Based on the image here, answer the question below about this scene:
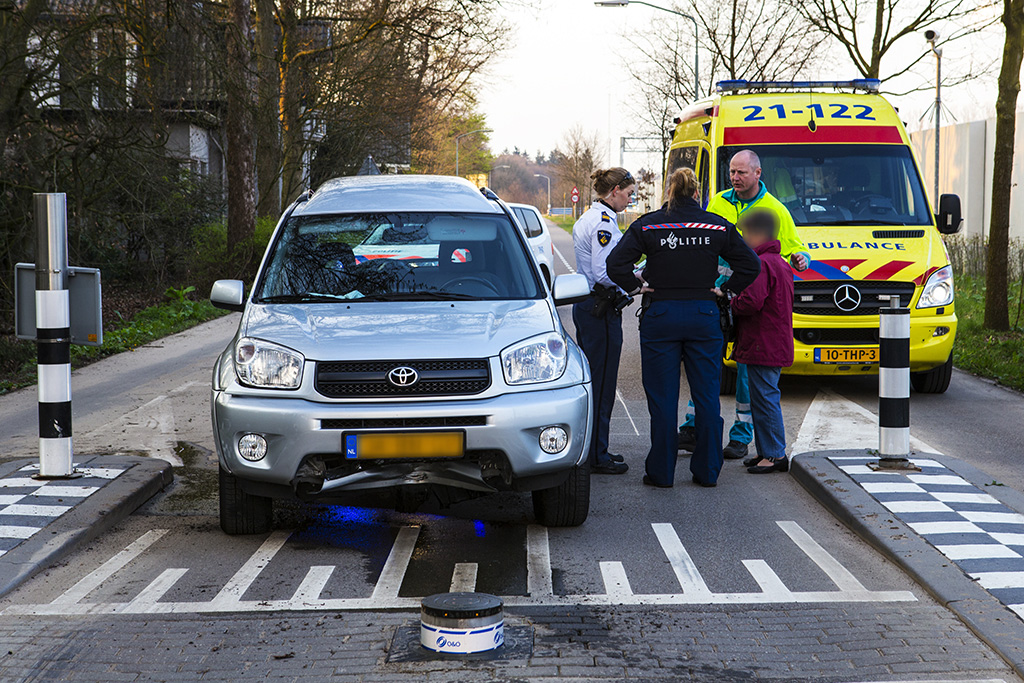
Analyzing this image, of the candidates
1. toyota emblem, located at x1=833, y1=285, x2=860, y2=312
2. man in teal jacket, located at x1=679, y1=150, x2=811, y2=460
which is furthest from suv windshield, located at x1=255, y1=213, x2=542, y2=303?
toyota emblem, located at x1=833, y1=285, x2=860, y2=312

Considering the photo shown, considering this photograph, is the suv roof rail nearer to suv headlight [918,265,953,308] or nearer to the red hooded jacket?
suv headlight [918,265,953,308]

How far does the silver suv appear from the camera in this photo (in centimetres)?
509

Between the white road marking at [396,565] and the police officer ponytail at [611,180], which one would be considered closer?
the white road marking at [396,565]

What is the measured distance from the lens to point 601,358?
283 inches

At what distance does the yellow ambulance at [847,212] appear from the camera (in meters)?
9.58

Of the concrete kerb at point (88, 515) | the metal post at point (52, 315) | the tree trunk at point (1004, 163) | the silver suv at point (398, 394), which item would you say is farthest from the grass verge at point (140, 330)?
the tree trunk at point (1004, 163)

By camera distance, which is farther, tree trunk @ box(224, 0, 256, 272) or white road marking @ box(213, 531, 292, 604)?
tree trunk @ box(224, 0, 256, 272)

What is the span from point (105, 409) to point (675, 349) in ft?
18.4

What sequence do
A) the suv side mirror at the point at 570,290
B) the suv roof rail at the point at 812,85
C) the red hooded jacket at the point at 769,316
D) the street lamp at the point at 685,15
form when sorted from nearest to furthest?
1. the suv side mirror at the point at 570,290
2. the red hooded jacket at the point at 769,316
3. the suv roof rail at the point at 812,85
4. the street lamp at the point at 685,15

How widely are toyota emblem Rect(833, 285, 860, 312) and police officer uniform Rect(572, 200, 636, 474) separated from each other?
298 centimetres

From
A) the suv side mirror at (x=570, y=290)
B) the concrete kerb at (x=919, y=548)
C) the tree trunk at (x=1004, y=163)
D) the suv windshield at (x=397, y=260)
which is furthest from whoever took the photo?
the tree trunk at (x=1004, y=163)

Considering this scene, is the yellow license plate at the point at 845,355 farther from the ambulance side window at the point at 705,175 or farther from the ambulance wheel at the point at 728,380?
the ambulance side window at the point at 705,175

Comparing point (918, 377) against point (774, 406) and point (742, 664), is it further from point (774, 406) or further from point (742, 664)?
point (742, 664)

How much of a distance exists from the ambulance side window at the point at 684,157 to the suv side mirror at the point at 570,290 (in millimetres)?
4950
